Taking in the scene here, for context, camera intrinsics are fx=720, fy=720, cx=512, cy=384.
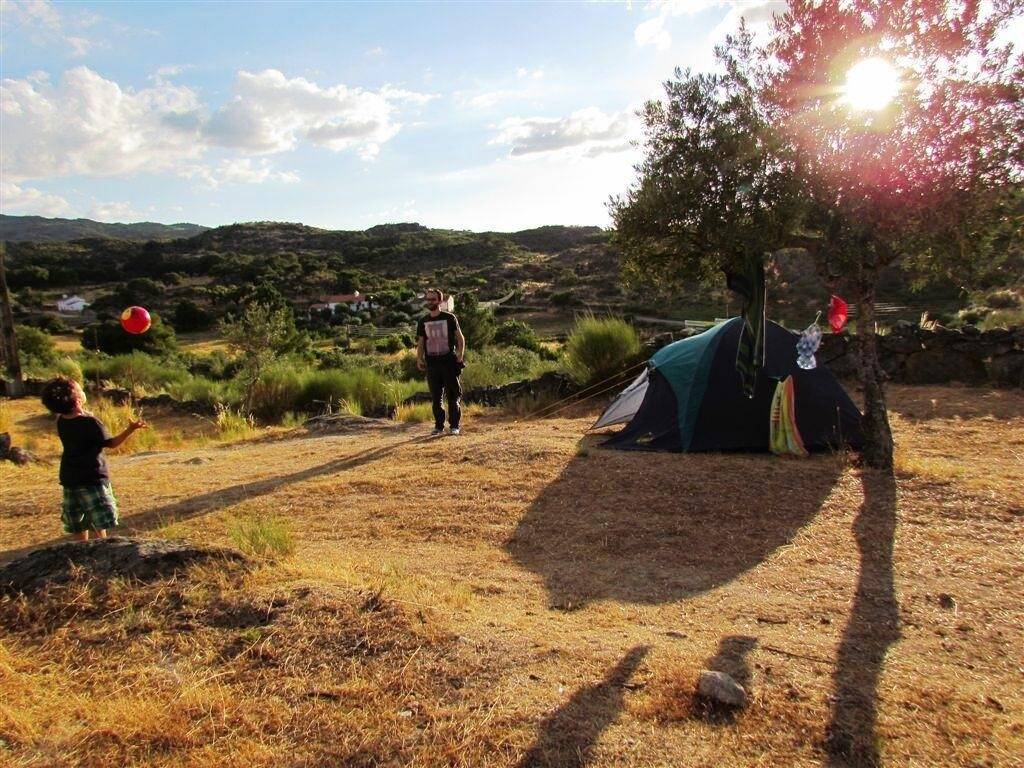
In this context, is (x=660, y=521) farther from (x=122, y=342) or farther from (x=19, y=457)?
(x=122, y=342)

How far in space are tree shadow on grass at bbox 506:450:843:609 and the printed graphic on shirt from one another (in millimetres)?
2382

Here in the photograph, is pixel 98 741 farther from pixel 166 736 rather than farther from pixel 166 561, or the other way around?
pixel 166 561

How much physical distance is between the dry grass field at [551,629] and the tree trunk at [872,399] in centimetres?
24

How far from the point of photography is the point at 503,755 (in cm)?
250

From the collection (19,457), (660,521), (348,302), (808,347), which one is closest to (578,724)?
(660,521)

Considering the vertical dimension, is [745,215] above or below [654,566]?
above

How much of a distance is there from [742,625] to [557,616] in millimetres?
988

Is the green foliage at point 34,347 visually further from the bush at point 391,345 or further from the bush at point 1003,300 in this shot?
the bush at point 1003,300

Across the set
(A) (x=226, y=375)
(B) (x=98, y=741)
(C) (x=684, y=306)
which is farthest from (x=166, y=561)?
(C) (x=684, y=306)

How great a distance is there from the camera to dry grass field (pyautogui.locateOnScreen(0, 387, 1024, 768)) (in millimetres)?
2607

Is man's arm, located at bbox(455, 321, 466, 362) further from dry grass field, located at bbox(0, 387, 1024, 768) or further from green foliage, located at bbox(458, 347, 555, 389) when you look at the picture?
green foliage, located at bbox(458, 347, 555, 389)

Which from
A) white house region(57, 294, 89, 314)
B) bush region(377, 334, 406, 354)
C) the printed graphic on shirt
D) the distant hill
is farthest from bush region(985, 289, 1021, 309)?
the distant hill

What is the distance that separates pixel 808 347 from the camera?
7.82m

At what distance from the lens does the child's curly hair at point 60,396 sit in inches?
203
